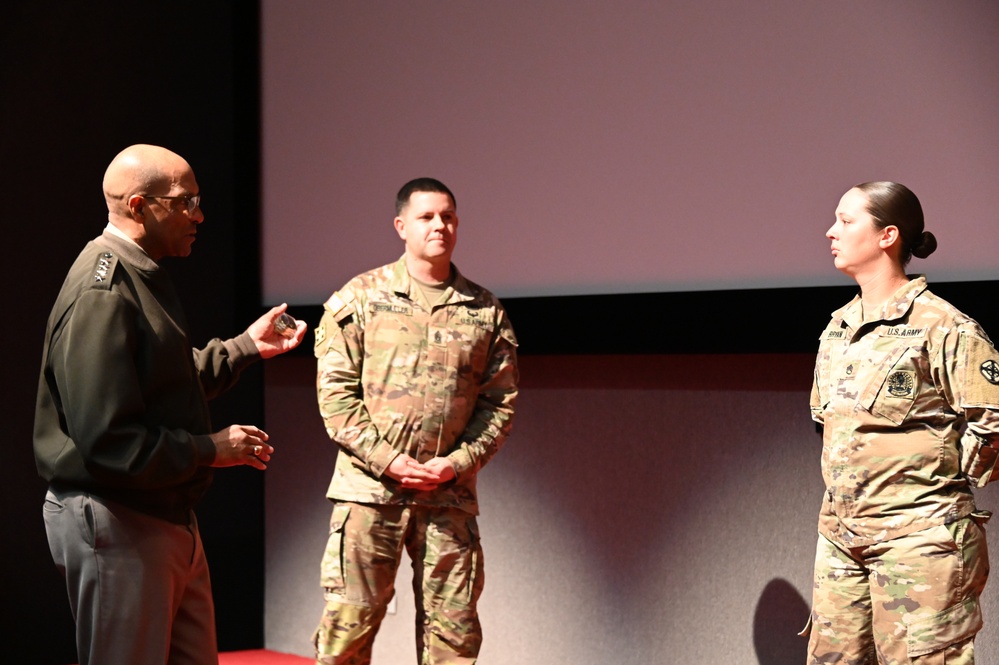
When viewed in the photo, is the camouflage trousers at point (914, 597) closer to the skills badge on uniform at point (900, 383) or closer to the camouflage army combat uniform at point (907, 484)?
the camouflage army combat uniform at point (907, 484)

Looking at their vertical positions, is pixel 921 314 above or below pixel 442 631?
above

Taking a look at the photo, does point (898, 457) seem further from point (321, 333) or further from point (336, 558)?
point (321, 333)

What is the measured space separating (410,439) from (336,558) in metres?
0.41

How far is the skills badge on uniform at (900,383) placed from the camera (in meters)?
2.66

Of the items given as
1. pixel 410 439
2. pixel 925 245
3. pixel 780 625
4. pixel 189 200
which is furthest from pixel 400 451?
pixel 925 245

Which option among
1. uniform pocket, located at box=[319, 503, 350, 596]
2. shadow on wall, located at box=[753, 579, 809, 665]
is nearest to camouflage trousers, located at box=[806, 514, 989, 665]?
shadow on wall, located at box=[753, 579, 809, 665]

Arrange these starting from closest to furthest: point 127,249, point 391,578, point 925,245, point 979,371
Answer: point 127,249 → point 979,371 → point 925,245 → point 391,578

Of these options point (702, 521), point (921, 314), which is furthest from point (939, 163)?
point (702, 521)

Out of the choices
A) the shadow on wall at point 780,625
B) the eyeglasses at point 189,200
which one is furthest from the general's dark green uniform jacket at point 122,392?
the shadow on wall at point 780,625

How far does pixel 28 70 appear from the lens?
172 inches

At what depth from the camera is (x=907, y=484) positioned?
266 cm

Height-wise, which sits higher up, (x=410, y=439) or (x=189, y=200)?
(x=189, y=200)

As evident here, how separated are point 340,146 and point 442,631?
2254 mm

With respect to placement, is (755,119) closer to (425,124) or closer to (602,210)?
(602,210)
